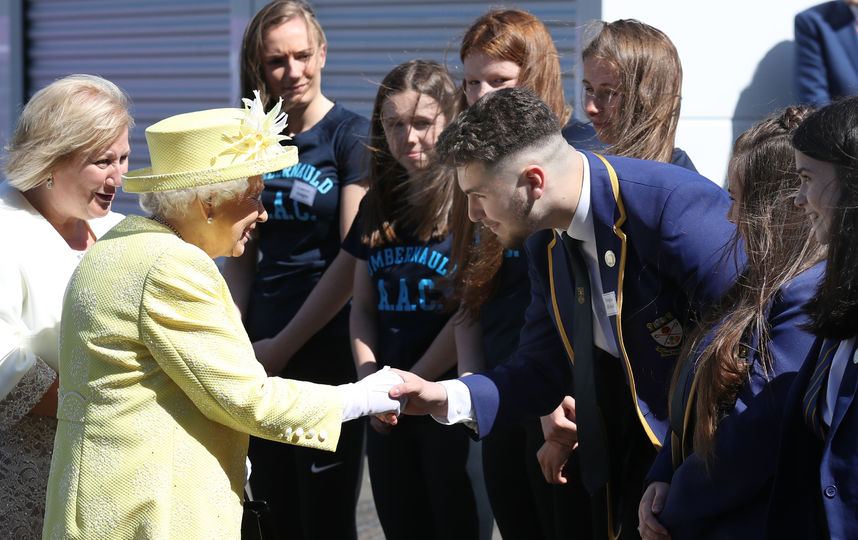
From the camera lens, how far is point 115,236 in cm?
228

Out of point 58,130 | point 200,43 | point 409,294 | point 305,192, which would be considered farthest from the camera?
point 200,43

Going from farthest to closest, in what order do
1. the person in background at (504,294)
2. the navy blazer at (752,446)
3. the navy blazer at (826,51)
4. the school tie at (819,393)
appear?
the navy blazer at (826,51) < the person in background at (504,294) < the navy blazer at (752,446) < the school tie at (819,393)

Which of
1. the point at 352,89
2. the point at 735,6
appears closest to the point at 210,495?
the point at 735,6

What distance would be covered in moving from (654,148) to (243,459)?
5.05ft

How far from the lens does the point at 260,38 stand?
3.87 meters

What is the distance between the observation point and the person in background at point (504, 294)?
3.21m

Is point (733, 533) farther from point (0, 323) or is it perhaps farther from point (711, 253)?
point (0, 323)

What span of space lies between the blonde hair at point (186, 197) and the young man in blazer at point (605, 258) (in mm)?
615

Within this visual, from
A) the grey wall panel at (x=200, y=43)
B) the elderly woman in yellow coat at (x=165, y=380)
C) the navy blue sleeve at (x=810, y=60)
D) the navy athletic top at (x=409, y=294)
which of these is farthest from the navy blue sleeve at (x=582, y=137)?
the grey wall panel at (x=200, y=43)

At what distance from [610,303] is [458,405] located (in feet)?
1.81

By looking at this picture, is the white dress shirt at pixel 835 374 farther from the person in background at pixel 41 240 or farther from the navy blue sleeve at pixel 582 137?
the person in background at pixel 41 240

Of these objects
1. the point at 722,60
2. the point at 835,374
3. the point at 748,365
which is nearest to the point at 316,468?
the point at 748,365

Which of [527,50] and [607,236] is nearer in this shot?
[607,236]

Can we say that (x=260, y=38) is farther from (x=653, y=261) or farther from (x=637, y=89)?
(x=653, y=261)
